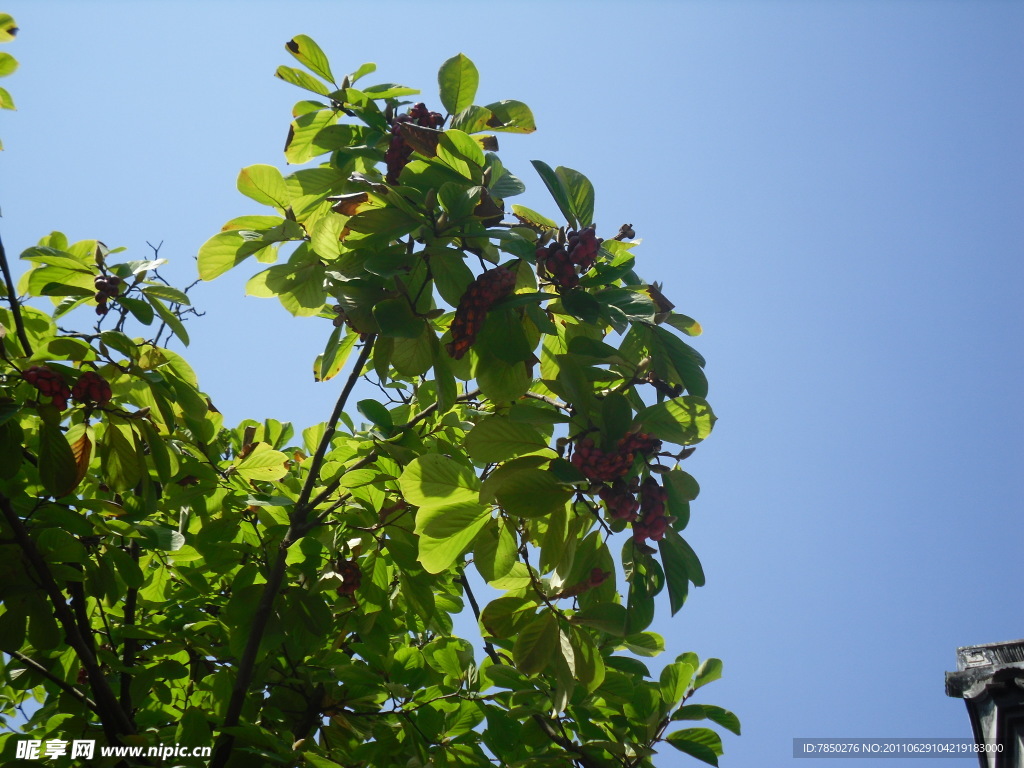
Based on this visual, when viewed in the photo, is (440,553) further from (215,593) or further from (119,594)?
(215,593)

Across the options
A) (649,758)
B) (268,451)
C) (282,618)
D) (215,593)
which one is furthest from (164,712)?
(649,758)

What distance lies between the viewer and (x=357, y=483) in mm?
2346

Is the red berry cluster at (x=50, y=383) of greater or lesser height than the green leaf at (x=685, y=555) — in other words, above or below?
above

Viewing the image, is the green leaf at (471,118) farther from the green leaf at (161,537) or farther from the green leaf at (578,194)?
the green leaf at (161,537)

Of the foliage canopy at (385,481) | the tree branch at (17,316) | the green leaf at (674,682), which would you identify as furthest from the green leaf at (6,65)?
the green leaf at (674,682)

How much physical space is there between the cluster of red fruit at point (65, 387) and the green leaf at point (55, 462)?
0.07 metres

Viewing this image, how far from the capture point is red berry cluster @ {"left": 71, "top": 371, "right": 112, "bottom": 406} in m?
2.17

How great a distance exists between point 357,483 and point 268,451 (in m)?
0.43

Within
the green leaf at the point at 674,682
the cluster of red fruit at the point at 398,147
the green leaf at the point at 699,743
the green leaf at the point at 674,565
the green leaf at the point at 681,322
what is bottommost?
the green leaf at the point at 699,743

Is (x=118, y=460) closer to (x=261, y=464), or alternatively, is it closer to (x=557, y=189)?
(x=261, y=464)

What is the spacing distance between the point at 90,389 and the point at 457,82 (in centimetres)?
140

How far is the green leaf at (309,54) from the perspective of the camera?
7.22ft

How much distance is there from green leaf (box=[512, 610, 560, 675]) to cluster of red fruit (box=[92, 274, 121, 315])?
1.65m

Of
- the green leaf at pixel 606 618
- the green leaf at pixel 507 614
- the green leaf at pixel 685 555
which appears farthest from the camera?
the green leaf at pixel 507 614
